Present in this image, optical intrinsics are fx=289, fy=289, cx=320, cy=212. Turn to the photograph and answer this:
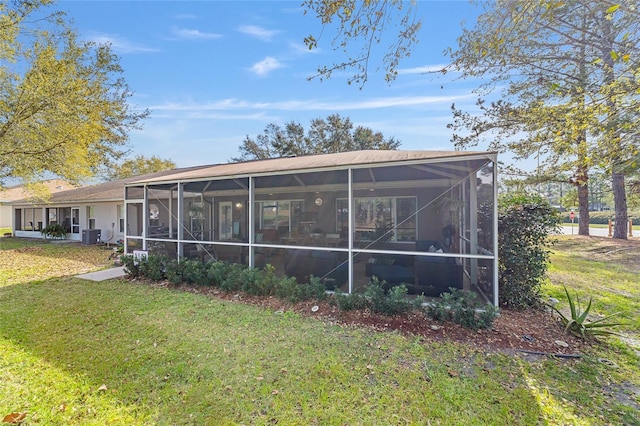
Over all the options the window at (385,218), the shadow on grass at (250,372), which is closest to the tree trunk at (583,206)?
the window at (385,218)

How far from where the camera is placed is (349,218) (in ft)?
18.4

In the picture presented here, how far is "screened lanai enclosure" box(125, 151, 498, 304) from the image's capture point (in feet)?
17.6

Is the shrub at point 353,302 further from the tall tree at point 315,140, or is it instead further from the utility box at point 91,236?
the tall tree at point 315,140

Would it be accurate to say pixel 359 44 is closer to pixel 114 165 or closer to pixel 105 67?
pixel 105 67

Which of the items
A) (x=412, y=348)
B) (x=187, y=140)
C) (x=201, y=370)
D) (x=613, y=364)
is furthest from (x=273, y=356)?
(x=187, y=140)

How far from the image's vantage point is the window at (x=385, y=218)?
9.73m

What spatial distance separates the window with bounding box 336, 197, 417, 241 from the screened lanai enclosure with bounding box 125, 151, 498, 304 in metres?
0.03

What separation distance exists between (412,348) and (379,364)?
2.09ft

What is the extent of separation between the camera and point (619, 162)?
559 centimetres

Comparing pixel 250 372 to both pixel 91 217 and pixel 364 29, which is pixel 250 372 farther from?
pixel 91 217

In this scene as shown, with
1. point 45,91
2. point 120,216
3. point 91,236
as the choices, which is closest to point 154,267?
point 45,91

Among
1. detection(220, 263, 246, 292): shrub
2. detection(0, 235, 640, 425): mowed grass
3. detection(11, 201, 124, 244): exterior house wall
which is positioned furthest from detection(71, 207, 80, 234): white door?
detection(220, 263, 246, 292): shrub

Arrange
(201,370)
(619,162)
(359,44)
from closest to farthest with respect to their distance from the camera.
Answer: (201,370) → (359,44) → (619,162)

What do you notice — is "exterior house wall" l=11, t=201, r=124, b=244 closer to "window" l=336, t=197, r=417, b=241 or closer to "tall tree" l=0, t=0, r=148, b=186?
"tall tree" l=0, t=0, r=148, b=186
